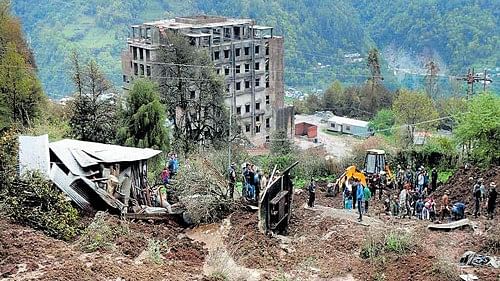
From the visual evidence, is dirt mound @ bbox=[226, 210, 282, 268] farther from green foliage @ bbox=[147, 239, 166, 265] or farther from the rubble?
the rubble

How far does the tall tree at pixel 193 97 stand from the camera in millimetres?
35625

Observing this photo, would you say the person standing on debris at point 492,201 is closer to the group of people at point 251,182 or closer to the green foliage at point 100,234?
the group of people at point 251,182

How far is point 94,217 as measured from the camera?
15797 millimetres

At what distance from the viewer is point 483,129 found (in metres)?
26.6

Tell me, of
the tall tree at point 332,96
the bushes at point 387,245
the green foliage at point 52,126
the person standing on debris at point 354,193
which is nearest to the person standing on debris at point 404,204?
the person standing on debris at point 354,193

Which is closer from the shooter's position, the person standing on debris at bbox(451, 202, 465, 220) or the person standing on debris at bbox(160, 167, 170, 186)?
the person standing on debris at bbox(451, 202, 465, 220)

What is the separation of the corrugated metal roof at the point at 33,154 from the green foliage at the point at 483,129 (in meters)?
17.8

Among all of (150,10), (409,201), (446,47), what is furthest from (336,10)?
(409,201)

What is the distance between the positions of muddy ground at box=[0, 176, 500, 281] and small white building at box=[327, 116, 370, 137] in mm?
47260

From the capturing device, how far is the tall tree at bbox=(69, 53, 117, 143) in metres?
29.5

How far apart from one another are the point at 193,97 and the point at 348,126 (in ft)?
113

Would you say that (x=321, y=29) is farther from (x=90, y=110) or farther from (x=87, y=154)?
(x=87, y=154)

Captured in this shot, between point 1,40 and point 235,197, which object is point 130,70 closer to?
point 1,40

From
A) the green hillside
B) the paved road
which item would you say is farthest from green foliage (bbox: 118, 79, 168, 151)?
the green hillside
